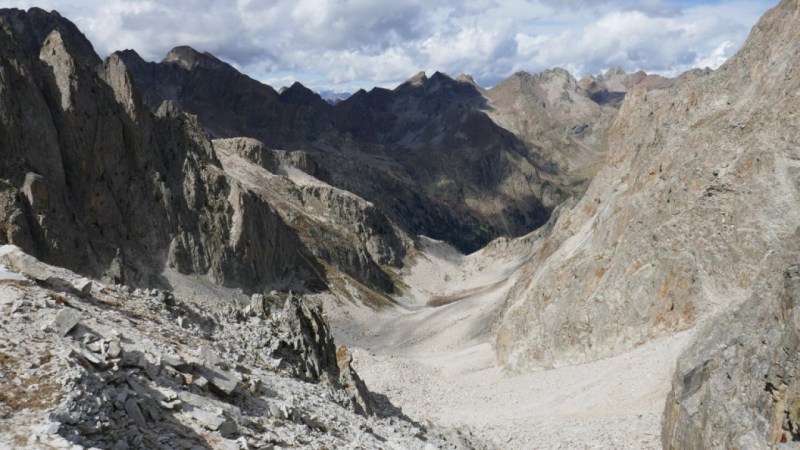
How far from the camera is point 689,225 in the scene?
148 feet

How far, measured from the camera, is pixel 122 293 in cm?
2302

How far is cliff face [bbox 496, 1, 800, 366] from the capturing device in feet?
132

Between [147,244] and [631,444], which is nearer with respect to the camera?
[631,444]

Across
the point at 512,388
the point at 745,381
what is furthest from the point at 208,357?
the point at 512,388

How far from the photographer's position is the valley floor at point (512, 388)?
31625mm

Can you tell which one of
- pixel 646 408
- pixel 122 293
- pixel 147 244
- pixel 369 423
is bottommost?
pixel 646 408

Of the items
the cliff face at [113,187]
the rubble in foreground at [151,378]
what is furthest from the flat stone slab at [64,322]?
the cliff face at [113,187]

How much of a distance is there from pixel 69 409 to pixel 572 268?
160 feet

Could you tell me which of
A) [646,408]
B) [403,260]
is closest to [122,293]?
[646,408]

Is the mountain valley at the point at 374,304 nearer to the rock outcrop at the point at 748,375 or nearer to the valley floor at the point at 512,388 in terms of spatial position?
the rock outcrop at the point at 748,375

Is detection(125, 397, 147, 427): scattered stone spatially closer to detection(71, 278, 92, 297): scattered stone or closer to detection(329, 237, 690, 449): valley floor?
detection(71, 278, 92, 297): scattered stone

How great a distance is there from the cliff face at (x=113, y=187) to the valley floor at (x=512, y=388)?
21.1 metres

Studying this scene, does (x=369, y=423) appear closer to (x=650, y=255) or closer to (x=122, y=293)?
(x=122, y=293)

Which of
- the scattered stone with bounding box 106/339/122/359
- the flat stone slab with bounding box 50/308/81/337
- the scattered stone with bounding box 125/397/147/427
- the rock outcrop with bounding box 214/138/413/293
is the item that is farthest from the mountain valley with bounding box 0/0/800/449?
the rock outcrop with bounding box 214/138/413/293
